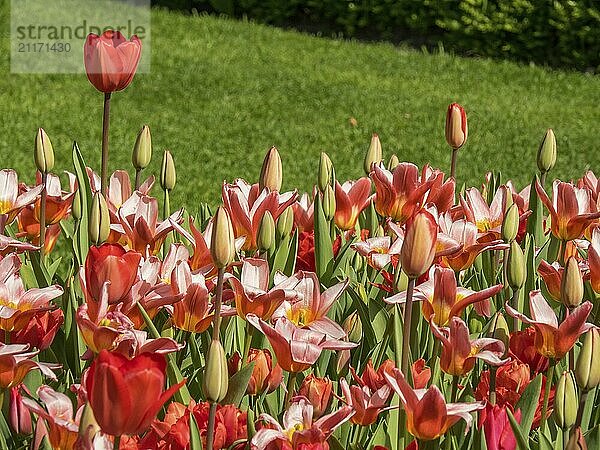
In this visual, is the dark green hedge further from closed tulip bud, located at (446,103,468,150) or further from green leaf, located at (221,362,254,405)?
green leaf, located at (221,362,254,405)

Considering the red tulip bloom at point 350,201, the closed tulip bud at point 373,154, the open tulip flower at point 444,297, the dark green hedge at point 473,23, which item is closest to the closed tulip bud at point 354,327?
the open tulip flower at point 444,297

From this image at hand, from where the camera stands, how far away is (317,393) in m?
1.43

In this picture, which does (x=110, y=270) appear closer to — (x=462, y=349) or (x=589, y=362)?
(x=462, y=349)

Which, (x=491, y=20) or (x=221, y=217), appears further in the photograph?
(x=491, y=20)

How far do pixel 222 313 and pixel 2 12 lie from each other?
26.6 feet

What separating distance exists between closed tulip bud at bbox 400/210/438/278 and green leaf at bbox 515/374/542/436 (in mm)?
251

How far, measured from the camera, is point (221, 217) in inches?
53.5

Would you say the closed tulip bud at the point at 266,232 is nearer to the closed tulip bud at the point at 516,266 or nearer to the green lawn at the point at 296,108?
the closed tulip bud at the point at 516,266

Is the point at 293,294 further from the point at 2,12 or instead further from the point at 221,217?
the point at 2,12

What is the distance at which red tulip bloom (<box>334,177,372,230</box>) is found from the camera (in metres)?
Answer: 2.21

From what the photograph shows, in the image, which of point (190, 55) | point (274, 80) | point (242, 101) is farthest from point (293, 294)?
point (190, 55)

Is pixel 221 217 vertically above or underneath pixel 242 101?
above

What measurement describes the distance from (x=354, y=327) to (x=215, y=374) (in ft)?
1.64

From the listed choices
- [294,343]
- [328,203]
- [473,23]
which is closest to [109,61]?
[328,203]
